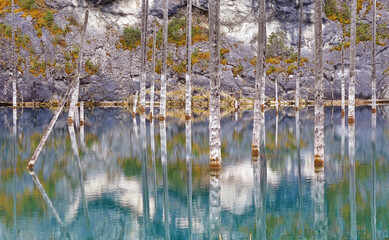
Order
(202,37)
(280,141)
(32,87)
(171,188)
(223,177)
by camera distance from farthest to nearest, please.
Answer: (202,37), (32,87), (280,141), (223,177), (171,188)

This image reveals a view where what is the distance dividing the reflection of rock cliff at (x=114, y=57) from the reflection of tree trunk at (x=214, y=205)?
6186cm

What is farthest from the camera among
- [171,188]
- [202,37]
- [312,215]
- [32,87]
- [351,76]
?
[202,37]

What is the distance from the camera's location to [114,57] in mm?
82375

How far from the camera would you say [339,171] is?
18.6 meters

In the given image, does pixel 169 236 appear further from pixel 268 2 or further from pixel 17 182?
pixel 268 2

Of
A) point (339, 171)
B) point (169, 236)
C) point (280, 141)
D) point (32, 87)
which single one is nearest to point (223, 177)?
point (339, 171)

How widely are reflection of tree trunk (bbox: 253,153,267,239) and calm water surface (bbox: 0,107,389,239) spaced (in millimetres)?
45

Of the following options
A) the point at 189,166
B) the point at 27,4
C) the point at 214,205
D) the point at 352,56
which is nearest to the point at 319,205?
the point at 214,205

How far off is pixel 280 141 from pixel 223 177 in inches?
500

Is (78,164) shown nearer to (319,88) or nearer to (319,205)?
(319,88)

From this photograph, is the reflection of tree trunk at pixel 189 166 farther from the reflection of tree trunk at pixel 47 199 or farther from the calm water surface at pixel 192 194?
the reflection of tree trunk at pixel 47 199

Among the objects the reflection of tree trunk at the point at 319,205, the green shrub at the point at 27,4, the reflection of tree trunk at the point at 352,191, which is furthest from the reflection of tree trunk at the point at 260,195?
the green shrub at the point at 27,4

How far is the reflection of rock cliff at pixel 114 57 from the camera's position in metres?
76.4

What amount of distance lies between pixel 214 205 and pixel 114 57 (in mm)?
71569
